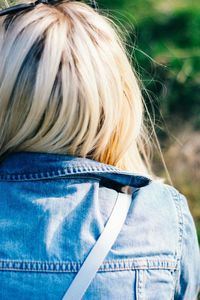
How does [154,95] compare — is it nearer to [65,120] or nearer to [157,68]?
[157,68]

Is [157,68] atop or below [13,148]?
below

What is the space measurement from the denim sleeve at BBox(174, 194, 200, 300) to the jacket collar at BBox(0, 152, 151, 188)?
159mm

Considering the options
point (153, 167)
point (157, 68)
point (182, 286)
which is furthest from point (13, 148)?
point (157, 68)

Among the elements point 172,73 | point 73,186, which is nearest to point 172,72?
point 172,73

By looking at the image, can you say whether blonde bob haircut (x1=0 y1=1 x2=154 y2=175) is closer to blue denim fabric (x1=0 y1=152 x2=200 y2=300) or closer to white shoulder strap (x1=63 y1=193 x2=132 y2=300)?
blue denim fabric (x1=0 y1=152 x2=200 y2=300)

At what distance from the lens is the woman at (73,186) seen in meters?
1.49

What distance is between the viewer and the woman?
1.49 m

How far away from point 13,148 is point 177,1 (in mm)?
2235

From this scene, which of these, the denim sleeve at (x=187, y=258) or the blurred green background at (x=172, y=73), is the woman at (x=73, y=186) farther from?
the blurred green background at (x=172, y=73)

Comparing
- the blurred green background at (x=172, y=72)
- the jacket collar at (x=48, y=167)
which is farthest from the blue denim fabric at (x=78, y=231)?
the blurred green background at (x=172, y=72)

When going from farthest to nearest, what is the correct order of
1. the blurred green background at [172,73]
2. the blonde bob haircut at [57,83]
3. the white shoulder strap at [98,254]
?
1. the blurred green background at [172,73]
2. the blonde bob haircut at [57,83]
3. the white shoulder strap at [98,254]

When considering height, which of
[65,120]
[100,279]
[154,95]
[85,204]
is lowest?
[154,95]

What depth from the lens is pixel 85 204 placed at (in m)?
1.55

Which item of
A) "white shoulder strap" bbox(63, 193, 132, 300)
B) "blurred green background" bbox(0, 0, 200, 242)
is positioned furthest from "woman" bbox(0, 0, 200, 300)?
"blurred green background" bbox(0, 0, 200, 242)
